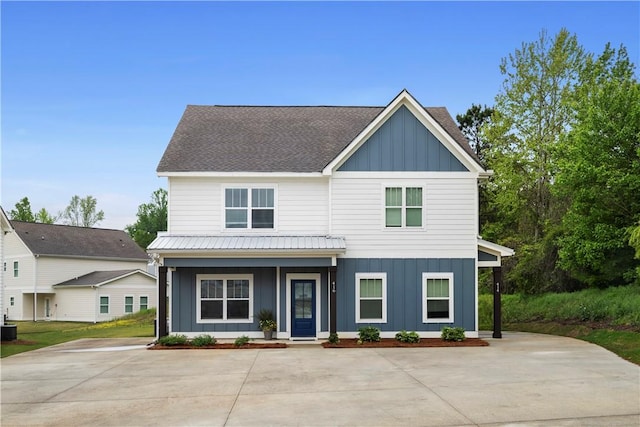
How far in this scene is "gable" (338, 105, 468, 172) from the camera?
22734mm

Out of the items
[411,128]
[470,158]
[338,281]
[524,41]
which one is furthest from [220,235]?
[524,41]

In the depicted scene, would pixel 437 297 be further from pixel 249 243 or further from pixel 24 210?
pixel 24 210

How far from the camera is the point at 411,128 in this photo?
74.6ft

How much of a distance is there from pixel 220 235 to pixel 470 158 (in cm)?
929

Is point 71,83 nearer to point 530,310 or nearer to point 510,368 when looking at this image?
point 510,368

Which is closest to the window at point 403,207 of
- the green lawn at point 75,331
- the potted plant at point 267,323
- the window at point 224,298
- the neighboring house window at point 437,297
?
the neighboring house window at point 437,297

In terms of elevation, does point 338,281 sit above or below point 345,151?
below

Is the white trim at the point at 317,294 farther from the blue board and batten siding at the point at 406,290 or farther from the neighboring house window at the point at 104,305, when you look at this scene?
the neighboring house window at the point at 104,305

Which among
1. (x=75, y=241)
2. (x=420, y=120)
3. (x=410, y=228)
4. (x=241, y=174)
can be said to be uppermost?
(x=420, y=120)

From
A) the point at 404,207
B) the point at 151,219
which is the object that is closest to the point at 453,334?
the point at 404,207

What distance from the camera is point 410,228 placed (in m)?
22.6

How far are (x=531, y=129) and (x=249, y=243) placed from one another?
20536mm

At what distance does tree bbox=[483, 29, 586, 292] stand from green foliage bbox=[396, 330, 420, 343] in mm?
13537

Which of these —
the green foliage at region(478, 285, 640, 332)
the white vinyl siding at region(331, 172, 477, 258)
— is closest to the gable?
the white vinyl siding at region(331, 172, 477, 258)
